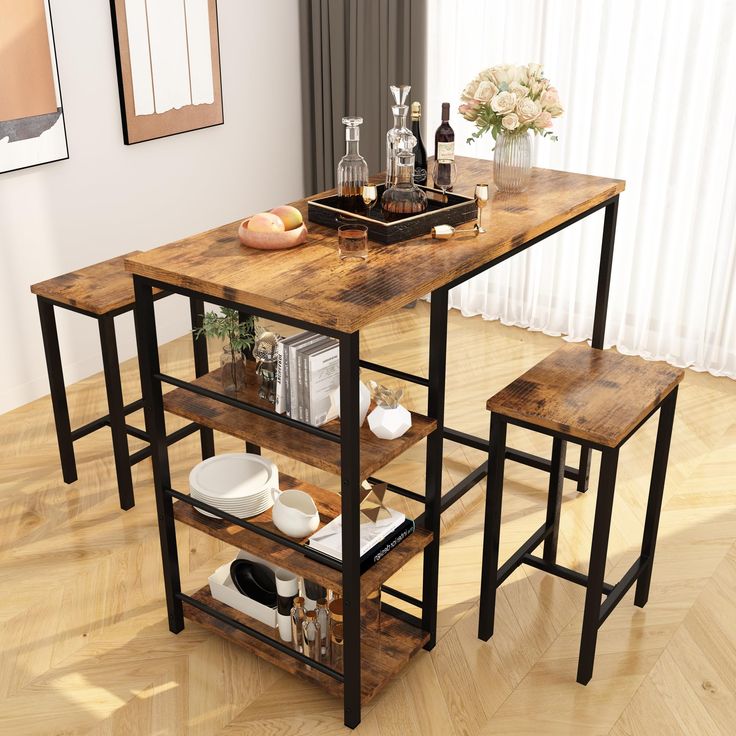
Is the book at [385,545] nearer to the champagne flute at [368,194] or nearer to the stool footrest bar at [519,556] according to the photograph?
the stool footrest bar at [519,556]

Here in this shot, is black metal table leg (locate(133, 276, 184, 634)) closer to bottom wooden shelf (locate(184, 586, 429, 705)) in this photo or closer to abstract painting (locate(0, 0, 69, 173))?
bottom wooden shelf (locate(184, 586, 429, 705))

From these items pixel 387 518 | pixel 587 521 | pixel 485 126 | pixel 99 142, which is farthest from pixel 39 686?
pixel 99 142

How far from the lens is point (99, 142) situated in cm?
405

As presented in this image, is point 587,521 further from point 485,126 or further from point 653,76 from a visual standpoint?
point 653,76

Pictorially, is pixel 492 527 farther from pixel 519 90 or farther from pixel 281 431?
pixel 519 90

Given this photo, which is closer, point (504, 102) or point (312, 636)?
point (312, 636)

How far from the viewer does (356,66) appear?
4.76 metres

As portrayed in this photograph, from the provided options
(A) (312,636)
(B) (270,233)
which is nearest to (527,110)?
(B) (270,233)

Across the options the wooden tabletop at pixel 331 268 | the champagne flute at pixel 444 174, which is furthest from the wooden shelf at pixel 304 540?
the champagne flute at pixel 444 174

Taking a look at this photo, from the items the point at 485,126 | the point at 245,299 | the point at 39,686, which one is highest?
the point at 485,126

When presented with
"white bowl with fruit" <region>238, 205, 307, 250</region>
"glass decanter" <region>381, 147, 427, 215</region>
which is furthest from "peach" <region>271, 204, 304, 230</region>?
"glass decanter" <region>381, 147, 427, 215</region>

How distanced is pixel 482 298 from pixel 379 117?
3.53ft

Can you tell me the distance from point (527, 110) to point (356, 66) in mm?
2143

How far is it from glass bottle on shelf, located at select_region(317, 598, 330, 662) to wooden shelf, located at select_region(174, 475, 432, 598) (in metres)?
0.19
